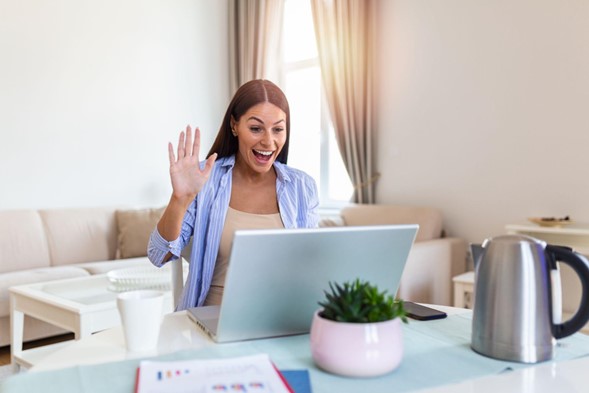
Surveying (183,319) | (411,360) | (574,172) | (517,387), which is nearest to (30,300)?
(183,319)

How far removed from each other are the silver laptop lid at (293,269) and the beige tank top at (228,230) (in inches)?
19.7

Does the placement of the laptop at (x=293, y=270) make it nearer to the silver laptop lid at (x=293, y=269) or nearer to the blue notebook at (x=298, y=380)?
the silver laptop lid at (x=293, y=269)

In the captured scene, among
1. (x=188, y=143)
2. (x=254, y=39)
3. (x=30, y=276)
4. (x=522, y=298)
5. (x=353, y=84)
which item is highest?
(x=254, y=39)

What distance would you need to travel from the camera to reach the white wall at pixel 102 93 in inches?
150

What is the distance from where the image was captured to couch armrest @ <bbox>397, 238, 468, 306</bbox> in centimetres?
308

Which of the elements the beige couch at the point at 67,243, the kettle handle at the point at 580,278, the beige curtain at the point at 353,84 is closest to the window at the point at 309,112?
the beige curtain at the point at 353,84

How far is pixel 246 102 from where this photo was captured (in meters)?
1.59

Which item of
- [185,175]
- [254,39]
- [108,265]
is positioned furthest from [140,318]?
[254,39]

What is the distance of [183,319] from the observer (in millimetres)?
1175

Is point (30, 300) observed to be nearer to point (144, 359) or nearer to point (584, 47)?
point (144, 359)

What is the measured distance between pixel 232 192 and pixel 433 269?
75.5 inches

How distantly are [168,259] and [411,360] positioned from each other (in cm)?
79

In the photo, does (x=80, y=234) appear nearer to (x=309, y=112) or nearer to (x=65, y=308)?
(x=65, y=308)

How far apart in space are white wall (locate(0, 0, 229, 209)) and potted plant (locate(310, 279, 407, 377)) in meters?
3.51
